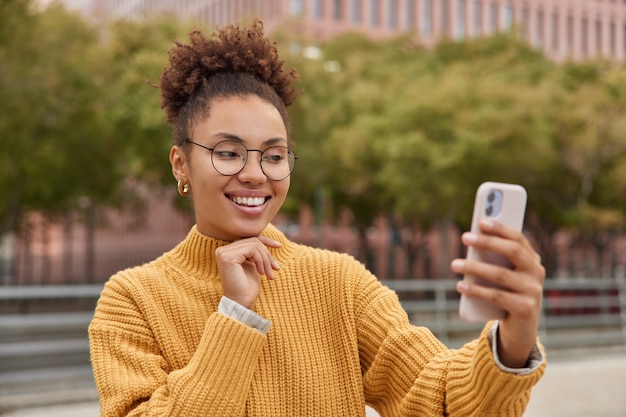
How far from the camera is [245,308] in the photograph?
189 cm

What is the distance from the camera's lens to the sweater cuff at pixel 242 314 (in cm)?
189

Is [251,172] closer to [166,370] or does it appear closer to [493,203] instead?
[166,370]

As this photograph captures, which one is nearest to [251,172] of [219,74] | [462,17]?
[219,74]

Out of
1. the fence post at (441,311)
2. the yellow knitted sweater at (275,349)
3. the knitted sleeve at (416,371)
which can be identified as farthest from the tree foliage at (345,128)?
the knitted sleeve at (416,371)

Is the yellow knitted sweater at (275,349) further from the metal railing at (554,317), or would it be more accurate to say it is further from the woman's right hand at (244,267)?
Result: the metal railing at (554,317)

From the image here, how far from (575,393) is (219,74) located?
354 inches

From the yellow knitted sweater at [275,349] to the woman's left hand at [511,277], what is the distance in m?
0.28

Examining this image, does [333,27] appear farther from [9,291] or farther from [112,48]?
[9,291]

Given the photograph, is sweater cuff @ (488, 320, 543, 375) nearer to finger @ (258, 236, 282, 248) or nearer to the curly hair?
finger @ (258, 236, 282, 248)

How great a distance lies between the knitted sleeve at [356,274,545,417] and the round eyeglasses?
1.20ft

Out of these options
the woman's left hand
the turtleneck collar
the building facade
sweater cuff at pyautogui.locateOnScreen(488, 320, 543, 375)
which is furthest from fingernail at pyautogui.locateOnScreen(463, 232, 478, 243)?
the building facade

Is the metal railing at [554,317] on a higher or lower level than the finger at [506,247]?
lower

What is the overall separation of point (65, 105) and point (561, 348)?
12717 mm

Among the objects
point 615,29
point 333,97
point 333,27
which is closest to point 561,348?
point 333,97
